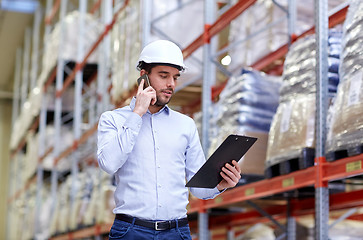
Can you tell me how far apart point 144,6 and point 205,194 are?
205 inches

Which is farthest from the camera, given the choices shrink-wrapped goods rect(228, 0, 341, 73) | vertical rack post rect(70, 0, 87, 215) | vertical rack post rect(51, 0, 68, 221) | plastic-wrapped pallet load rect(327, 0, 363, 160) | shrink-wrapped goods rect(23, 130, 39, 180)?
shrink-wrapped goods rect(23, 130, 39, 180)

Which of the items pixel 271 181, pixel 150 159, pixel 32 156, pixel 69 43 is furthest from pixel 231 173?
pixel 32 156

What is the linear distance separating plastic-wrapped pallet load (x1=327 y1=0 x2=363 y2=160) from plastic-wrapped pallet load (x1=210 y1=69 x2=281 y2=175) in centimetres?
157

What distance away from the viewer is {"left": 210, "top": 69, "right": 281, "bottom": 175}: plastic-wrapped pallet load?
6.20 metres

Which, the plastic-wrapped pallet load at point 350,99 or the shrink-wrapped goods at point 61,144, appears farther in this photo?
the shrink-wrapped goods at point 61,144

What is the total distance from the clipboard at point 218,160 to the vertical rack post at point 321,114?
1.55m

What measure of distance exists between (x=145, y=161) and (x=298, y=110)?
2203mm

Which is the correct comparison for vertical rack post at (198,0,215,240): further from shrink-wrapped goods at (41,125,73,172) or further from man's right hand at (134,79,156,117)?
shrink-wrapped goods at (41,125,73,172)

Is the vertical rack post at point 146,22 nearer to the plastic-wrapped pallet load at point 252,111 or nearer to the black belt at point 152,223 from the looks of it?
the plastic-wrapped pallet load at point 252,111

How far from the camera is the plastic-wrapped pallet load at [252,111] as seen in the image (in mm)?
6203

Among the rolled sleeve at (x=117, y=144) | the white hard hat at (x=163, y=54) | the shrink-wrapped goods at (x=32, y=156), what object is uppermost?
the shrink-wrapped goods at (x=32, y=156)

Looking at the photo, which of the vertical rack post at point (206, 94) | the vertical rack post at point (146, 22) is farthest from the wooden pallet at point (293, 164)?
the vertical rack post at point (146, 22)

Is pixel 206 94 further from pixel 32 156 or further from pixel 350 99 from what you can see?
pixel 32 156

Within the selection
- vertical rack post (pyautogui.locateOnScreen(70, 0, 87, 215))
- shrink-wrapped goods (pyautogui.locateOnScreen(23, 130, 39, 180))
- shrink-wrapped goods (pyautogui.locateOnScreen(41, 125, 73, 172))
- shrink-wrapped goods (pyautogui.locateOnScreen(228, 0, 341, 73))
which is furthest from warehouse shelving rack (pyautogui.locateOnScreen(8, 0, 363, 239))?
shrink-wrapped goods (pyautogui.locateOnScreen(23, 130, 39, 180))
